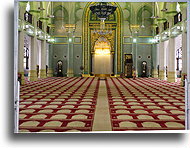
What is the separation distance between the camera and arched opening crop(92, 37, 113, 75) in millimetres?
16837

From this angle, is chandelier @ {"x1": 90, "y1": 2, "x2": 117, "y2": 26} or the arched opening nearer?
chandelier @ {"x1": 90, "y1": 2, "x2": 117, "y2": 26}

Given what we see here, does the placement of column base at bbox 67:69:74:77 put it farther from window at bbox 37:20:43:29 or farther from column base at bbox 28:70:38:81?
column base at bbox 28:70:38:81

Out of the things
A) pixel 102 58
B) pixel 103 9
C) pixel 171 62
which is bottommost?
pixel 171 62

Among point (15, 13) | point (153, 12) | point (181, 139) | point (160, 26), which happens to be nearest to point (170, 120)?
point (181, 139)

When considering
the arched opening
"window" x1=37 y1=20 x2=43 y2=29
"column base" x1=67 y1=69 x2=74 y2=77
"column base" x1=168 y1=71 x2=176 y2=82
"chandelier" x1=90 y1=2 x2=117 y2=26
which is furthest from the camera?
the arched opening

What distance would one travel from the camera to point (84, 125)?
3.40 metres

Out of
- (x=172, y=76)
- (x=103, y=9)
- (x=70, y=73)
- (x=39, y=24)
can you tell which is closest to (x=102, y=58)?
(x=70, y=73)

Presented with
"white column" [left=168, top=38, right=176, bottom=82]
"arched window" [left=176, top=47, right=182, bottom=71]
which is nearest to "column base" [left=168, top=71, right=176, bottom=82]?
"white column" [left=168, top=38, right=176, bottom=82]

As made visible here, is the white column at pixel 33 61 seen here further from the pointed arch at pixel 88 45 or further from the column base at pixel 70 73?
the pointed arch at pixel 88 45

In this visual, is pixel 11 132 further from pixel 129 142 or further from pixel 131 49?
pixel 131 49

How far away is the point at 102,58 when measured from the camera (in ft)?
56.2

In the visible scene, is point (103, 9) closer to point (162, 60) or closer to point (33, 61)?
point (33, 61)

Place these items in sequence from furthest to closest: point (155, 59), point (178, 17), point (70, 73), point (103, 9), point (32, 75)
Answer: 1. point (70, 73)
2. point (155, 59)
3. point (32, 75)
4. point (178, 17)
5. point (103, 9)

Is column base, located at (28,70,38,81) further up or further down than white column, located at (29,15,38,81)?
further down
